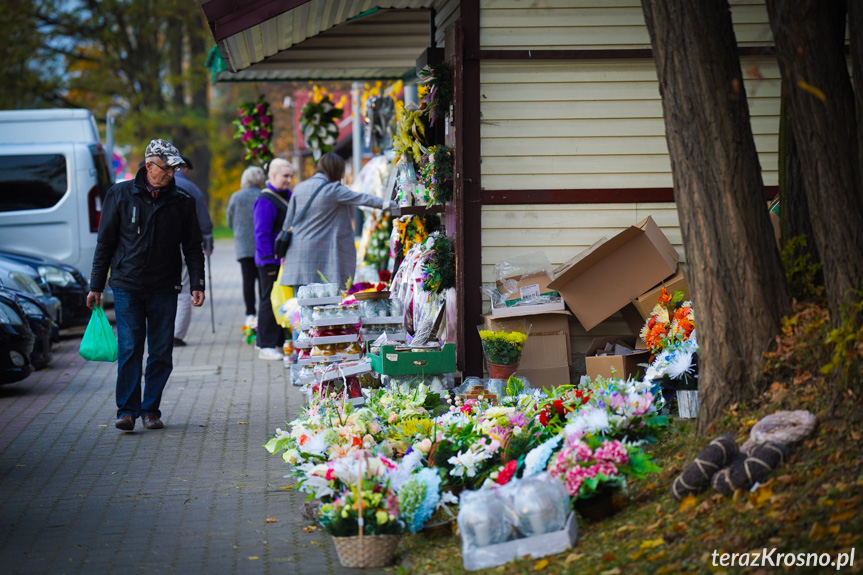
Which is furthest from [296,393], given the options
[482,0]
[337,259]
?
[482,0]

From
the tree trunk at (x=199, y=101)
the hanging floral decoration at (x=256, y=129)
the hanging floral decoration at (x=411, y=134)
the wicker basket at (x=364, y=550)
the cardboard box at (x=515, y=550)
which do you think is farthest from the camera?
the tree trunk at (x=199, y=101)

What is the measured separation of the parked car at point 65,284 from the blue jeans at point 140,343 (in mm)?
5202

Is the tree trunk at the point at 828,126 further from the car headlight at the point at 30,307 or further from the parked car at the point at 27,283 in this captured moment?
the parked car at the point at 27,283

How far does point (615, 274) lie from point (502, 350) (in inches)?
40.5

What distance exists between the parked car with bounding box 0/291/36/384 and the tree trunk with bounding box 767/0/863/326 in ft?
22.7

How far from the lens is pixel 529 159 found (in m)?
7.69

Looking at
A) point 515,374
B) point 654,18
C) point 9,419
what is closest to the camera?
point 654,18

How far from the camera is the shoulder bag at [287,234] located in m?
9.71

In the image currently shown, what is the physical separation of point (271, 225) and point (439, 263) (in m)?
3.29

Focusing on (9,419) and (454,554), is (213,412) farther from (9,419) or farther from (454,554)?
(454,554)

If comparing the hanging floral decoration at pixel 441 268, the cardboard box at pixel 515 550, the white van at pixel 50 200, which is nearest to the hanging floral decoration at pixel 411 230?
the hanging floral decoration at pixel 441 268

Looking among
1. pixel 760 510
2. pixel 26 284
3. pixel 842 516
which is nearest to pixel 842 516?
pixel 842 516

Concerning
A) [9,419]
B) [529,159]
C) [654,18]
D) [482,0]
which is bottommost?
[9,419]

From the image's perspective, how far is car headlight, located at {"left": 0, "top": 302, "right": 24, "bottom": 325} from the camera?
909cm
